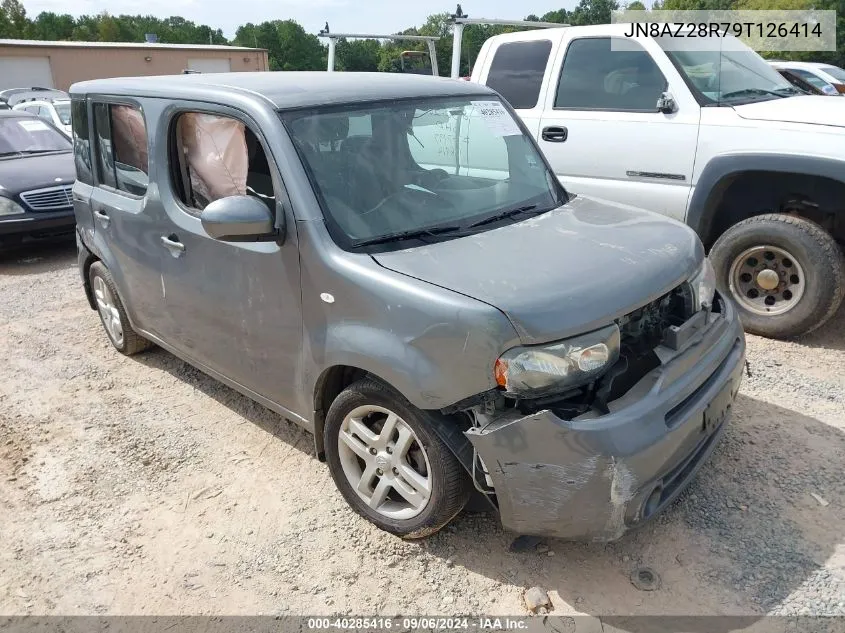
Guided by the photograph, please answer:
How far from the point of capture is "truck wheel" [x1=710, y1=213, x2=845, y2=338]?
14.2ft

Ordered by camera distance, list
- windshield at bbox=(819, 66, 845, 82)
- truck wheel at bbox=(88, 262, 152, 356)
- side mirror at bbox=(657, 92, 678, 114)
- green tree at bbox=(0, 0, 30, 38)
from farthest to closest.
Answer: green tree at bbox=(0, 0, 30, 38) → windshield at bbox=(819, 66, 845, 82) → side mirror at bbox=(657, 92, 678, 114) → truck wheel at bbox=(88, 262, 152, 356)

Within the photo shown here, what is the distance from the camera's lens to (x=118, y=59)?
3250cm

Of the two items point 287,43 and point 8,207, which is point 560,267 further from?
point 287,43

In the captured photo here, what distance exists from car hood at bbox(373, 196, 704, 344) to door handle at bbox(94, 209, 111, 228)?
2331mm

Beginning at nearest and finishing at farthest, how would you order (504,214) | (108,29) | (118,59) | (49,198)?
(504,214) < (49,198) < (118,59) < (108,29)

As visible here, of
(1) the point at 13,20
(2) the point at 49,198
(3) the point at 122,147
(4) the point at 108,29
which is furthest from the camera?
(4) the point at 108,29

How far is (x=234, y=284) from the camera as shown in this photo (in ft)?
10.5

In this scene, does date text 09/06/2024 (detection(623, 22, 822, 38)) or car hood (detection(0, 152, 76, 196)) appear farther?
car hood (detection(0, 152, 76, 196))

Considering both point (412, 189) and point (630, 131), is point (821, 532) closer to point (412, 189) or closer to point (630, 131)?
point (412, 189)

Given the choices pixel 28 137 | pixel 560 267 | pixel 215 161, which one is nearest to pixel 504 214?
pixel 560 267

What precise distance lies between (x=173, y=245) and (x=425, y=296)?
1762 millimetres

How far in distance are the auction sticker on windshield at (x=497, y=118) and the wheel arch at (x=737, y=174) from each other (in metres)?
1.66

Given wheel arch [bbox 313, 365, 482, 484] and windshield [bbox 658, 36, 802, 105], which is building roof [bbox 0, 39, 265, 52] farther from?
wheel arch [bbox 313, 365, 482, 484]

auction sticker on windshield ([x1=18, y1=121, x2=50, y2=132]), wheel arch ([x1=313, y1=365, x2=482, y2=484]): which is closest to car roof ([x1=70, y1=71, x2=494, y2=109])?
wheel arch ([x1=313, y1=365, x2=482, y2=484])
